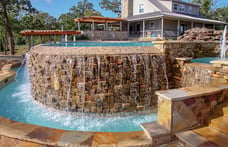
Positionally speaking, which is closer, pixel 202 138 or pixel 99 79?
pixel 202 138

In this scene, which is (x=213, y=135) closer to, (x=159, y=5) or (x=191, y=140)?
(x=191, y=140)

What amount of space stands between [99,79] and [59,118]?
170 cm

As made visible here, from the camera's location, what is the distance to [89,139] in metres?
2.26

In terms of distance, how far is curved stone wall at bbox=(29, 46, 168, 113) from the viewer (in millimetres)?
5164

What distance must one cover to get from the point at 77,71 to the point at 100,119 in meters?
1.64

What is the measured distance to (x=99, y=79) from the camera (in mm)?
5160

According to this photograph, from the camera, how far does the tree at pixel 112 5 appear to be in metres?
A: 39.2

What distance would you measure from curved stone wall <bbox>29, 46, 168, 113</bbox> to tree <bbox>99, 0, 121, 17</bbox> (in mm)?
36067

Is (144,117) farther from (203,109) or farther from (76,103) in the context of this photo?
(203,109)

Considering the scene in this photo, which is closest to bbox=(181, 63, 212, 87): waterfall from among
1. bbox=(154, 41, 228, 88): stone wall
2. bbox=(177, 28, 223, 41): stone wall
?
bbox=(154, 41, 228, 88): stone wall

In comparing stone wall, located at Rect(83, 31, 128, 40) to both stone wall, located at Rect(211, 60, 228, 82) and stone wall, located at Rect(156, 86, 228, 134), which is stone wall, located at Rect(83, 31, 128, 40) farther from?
stone wall, located at Rect(156, 86, 228, 134)

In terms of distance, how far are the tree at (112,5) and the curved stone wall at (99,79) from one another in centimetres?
3607

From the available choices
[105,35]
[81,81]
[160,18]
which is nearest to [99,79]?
[81,81]

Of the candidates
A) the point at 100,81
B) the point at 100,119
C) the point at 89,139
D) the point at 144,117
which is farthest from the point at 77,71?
the point at 89,139
